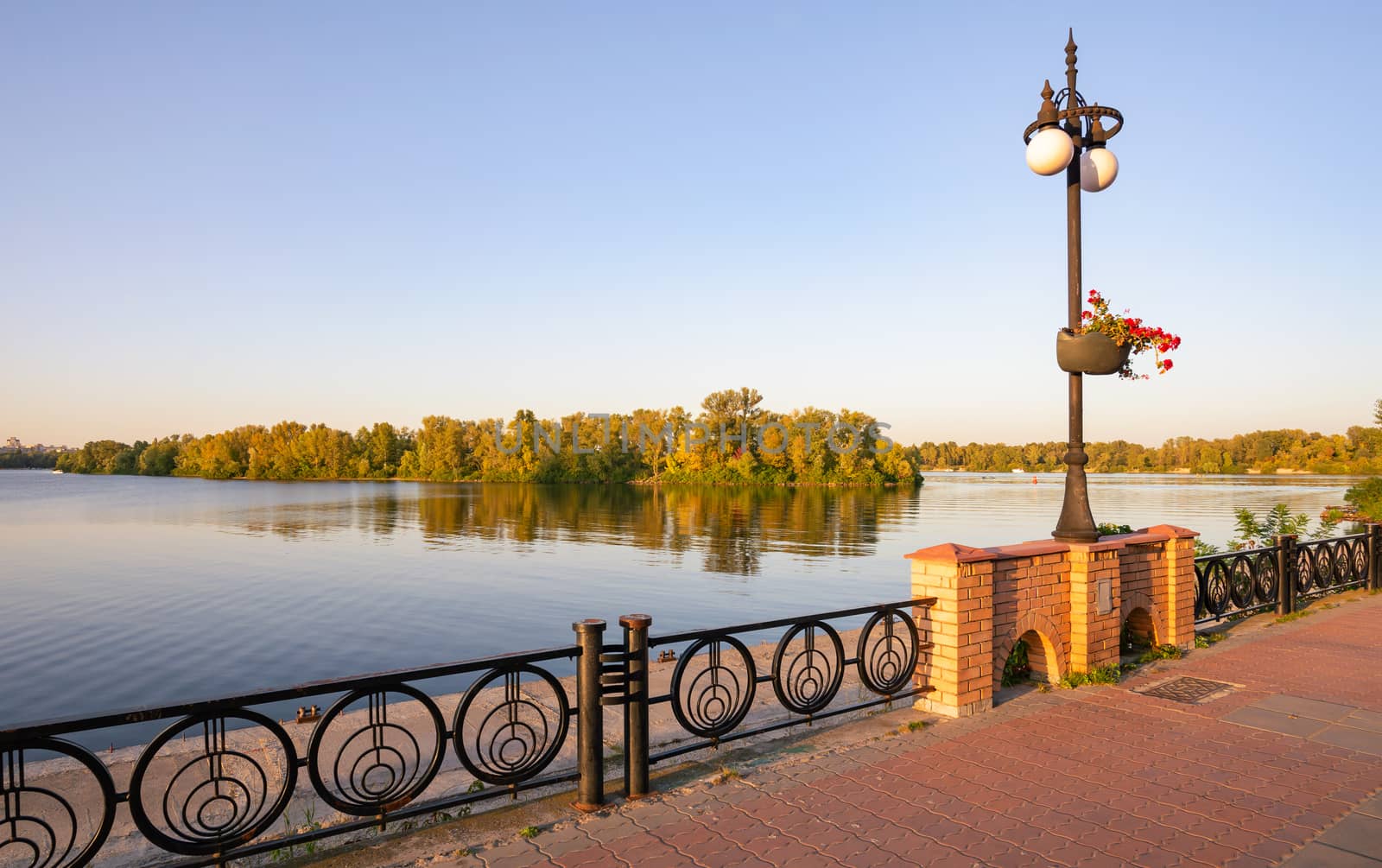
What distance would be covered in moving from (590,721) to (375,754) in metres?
2.82

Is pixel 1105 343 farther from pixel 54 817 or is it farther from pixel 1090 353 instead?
pixel 54 817

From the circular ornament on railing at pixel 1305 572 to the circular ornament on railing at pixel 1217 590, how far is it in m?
2.53

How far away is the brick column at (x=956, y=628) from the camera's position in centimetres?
625

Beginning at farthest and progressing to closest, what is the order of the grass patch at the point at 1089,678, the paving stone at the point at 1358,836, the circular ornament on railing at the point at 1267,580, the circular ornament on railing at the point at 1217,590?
1. the circular ornament on railing at the point at 1267,580
2. the circular ornament on railing at the point at 1217,590
3. the grass patch at the point at 1089,678
4. the paving stone at the point at 1358,836

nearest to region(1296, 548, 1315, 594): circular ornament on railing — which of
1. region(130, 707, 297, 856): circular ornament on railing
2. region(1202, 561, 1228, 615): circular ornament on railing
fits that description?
region(1202, 561, 1228, 615): circular ornament on railing

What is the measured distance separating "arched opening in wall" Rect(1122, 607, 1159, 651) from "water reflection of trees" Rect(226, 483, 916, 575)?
15537mm

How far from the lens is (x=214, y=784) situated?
12.5 feet

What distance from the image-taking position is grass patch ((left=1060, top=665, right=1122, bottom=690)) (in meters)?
7.21

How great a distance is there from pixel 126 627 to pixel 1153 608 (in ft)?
62.3

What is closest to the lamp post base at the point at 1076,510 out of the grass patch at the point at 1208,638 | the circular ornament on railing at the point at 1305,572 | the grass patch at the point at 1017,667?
the grass patch at the point at 1017,667

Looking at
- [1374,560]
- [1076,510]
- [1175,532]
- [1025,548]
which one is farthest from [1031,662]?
[1374,560]

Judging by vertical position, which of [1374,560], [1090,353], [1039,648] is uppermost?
[1090,353]

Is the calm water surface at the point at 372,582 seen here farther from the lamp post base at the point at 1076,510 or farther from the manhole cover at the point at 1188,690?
the manhole cover at the point at 1188,690

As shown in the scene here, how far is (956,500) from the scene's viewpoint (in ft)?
226
